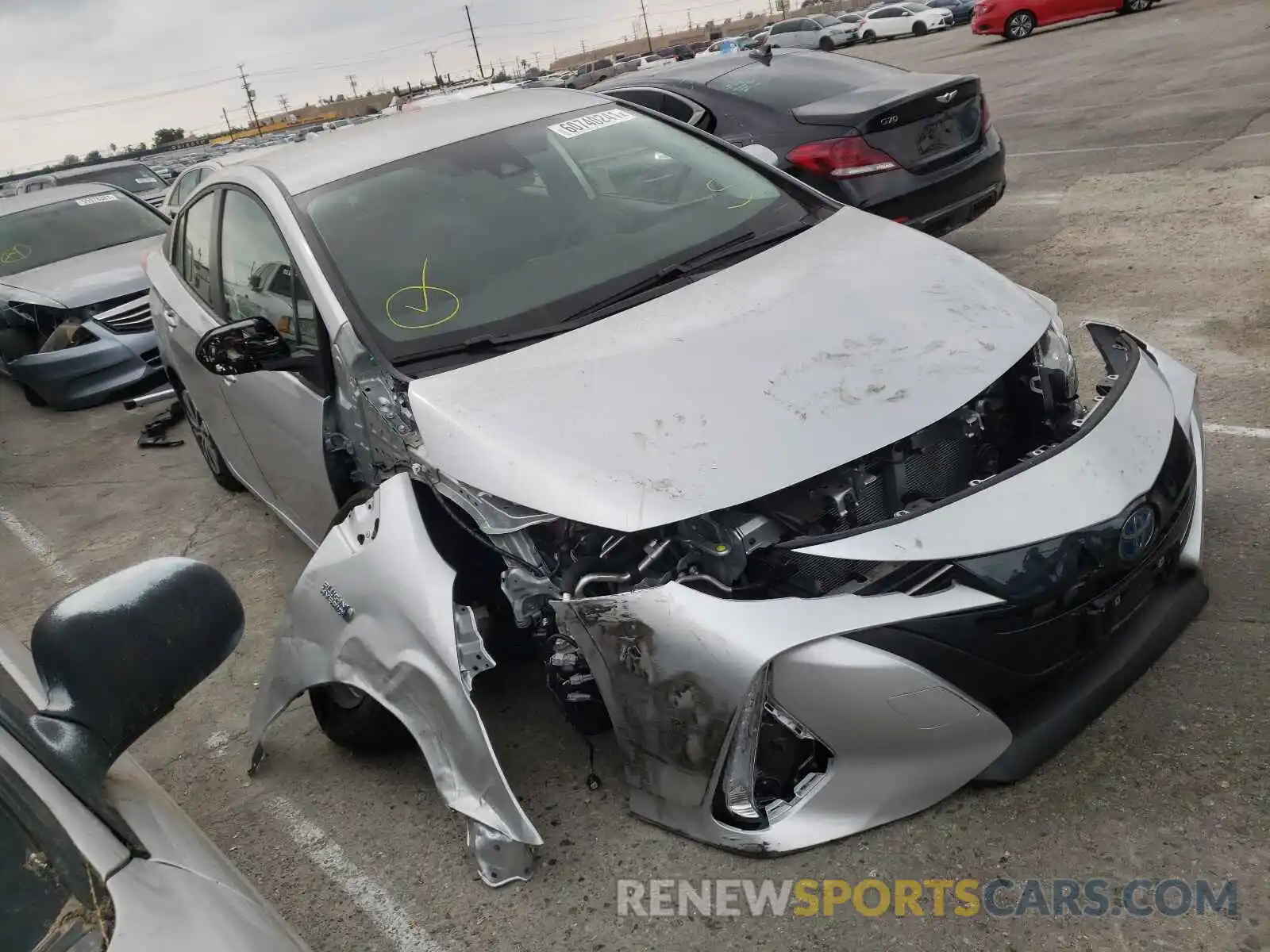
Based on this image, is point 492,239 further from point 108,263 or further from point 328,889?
point 108,263

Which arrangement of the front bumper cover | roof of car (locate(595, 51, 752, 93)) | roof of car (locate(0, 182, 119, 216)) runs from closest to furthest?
1. the front bumper cover
2. roof of car (locate(595, 51, 752, 93))
3. roof of car (locate(0, 182, 119, 216))

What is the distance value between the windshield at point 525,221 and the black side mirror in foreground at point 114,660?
1332mm

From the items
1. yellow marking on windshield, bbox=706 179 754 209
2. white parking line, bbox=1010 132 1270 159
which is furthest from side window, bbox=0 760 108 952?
white parking line, bbox=1010 132 1270 159

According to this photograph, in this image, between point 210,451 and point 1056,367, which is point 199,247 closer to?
point 210,451

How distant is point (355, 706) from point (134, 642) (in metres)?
1.41

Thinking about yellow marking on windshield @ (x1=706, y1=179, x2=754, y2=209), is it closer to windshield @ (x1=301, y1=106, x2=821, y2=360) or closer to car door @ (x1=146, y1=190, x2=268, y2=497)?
windshield @ (x1=301, y1=106, x2=821, y2=360)

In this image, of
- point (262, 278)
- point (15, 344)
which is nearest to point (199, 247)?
point (262, 278)

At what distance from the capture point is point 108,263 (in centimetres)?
799

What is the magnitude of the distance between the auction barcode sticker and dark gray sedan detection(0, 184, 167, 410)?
448 centimetres

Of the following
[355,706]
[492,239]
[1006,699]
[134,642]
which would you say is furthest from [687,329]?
[134,642]

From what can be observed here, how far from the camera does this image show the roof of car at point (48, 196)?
8.88 m

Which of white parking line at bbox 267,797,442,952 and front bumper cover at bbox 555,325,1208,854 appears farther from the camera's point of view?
white parking line at bbox 267,797,442,952

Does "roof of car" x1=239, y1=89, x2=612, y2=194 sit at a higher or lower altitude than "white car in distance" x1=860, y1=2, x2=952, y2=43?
higher

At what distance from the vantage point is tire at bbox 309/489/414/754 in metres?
2.87
